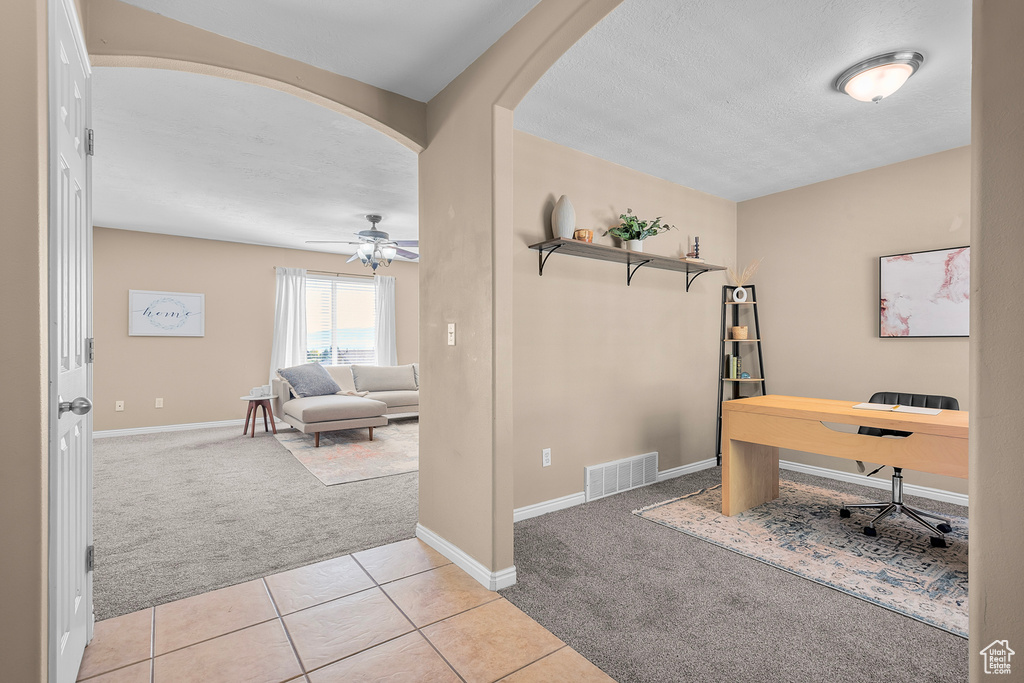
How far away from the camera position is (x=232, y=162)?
3.79 meters

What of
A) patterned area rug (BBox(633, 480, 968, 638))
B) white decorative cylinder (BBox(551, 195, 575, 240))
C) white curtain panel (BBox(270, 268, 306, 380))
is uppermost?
white decorative cylinder (BBox(551, 195, 575, 240))

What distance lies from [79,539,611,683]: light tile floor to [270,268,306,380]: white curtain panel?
502 cm

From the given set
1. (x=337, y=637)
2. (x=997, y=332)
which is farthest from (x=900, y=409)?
(x=337, y=637)

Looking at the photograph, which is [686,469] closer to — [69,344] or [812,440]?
[812,440]

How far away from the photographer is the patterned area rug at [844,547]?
2178 mm

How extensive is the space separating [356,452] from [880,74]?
4931 millimetres

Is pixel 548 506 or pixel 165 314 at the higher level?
pixel 165 314

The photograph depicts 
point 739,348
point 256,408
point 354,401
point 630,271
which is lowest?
point 256,408

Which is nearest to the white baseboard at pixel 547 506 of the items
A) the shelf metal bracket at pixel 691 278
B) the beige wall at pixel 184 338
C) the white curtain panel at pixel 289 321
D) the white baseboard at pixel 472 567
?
the white baseboard at pixel 472 567

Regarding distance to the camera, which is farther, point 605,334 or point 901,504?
point 605,334

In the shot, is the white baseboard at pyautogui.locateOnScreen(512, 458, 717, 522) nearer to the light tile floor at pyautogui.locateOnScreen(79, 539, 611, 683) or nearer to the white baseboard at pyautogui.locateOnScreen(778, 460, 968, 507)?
the light tile floor at pyautogui.locateOnScreen(79, 539, 611, 683)

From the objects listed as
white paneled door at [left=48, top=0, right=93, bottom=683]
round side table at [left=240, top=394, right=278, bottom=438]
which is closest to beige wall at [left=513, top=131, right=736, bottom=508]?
white paneled door at [left=48, top=0, right=93, bottom=683]

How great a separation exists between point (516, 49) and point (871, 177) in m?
3.29

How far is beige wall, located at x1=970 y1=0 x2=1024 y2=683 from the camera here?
2.71 feet
